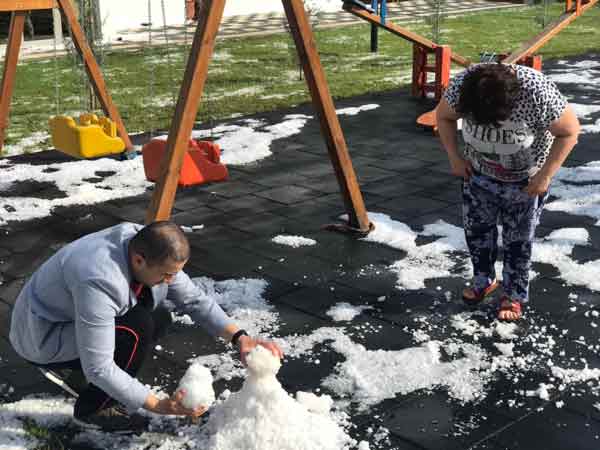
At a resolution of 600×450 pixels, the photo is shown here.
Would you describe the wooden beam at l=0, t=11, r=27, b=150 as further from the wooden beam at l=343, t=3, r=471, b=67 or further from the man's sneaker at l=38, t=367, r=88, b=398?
the man's sneaker at l=38, t=367, r=88, b=398

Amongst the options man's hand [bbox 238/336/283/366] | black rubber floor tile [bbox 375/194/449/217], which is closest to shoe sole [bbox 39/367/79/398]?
man's hand [bbox 238/336/283/366]

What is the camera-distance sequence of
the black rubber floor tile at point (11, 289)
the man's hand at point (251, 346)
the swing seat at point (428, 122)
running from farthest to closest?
the swing seat at point (428, 122)
the black rubber floor tile at point (11, 289)
the man's hand at point (251, 346)

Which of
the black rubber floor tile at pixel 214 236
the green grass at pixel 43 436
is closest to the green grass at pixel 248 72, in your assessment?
the black rubber floor tile at pixel 214 236

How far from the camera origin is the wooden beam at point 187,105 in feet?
13.8

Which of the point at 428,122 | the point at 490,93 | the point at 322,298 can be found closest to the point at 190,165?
the point at 322,298

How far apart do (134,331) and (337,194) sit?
3.45 metres

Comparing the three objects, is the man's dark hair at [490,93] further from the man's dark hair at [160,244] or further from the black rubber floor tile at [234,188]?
the black rubber floor tile at [234,188]

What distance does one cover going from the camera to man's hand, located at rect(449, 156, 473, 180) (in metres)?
3.76

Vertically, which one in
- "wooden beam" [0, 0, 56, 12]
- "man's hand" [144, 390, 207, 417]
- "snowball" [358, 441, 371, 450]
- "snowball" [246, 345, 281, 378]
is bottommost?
"snowball" [358, 441, 371, 450]

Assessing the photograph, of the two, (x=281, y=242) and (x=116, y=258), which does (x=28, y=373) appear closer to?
(x=116, y=258)

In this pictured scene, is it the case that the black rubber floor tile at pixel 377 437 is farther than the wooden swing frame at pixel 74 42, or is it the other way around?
the wooden swing frame at pixel 74 42

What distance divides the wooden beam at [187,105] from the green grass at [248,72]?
4.21m

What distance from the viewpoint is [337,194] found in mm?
6094

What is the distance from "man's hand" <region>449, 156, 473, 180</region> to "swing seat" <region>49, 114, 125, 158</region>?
10.5 ft
